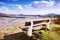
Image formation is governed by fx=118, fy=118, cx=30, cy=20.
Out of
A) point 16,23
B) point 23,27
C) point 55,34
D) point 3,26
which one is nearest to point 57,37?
point 55,34

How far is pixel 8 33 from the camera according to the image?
1505 mm

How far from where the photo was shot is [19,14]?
155 cm

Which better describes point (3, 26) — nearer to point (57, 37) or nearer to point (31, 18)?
point (31, 18)

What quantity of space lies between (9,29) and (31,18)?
319 millimetres

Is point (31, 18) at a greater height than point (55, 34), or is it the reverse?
point (31, 18)

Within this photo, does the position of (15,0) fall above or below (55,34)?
above

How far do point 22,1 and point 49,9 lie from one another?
37 cm

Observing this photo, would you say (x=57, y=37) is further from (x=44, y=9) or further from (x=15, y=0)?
(x=15, y=0)

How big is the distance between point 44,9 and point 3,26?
58 centimetres

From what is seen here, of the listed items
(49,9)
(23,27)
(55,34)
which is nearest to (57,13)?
(49,9)

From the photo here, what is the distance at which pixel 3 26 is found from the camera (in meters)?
1.52

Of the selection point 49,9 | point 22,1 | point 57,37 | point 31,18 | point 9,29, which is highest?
point 22,1

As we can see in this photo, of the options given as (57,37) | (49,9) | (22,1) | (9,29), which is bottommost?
(57,37)

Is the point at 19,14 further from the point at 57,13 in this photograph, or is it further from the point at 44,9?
the point at 57,13
